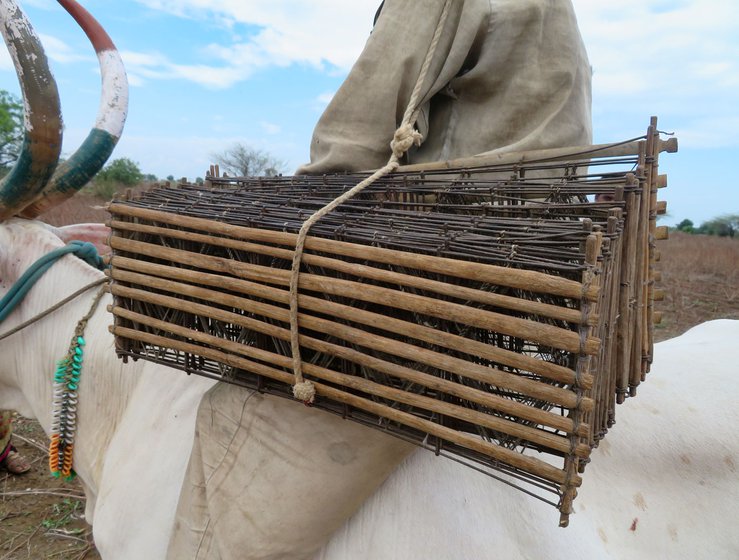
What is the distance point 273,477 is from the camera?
1166 mm

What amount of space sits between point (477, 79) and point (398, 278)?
1.04 m

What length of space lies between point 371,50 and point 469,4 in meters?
0.33

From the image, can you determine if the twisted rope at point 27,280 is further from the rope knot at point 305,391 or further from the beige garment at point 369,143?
the rope knot at point 305,391

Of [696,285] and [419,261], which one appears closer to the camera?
[419,261]

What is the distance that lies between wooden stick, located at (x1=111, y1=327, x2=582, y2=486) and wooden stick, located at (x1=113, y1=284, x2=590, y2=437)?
0.07 metres

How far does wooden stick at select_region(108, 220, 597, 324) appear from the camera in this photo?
0.78 metres

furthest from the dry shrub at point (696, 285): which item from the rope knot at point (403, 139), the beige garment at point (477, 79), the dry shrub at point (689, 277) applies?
the rope knot at point (403, 139)

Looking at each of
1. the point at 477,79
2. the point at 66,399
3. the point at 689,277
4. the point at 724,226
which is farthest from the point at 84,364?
the point at 724,226

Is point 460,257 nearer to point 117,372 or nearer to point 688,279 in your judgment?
point 117,372

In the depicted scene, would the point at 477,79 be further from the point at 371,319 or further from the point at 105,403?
the point at 105,403

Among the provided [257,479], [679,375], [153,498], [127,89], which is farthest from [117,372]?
[679,375]

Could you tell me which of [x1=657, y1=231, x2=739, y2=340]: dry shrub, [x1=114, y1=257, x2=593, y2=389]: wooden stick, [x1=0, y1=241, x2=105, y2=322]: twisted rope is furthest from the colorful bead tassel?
[x1=657, y1=231, x2=739, y2=340]: dry shrub

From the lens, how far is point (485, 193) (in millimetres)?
1138

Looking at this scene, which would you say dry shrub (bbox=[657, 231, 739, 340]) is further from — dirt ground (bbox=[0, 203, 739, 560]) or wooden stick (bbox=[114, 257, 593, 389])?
wooden stick (bbox=[114, 257, 593, 389])
